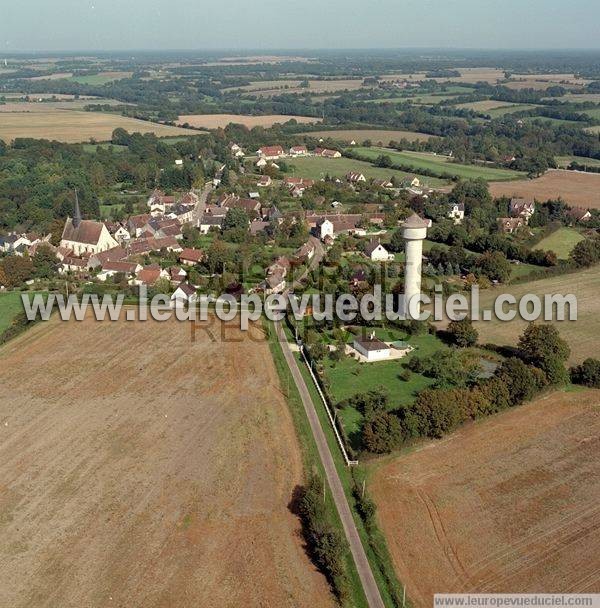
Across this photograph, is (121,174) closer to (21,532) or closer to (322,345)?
(322,345)

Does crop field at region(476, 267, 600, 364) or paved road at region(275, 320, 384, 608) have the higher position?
paved road at region(275, 320, 384, 608)

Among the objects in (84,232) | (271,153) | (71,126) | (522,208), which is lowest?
(522,208)

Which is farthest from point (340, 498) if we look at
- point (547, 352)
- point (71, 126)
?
point (71, 126)

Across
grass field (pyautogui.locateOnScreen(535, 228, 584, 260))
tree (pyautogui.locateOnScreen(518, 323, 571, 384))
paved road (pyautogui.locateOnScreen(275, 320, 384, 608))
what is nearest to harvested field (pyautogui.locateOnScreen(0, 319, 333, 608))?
paved road (pyautogui.locateOnScreen(275, 320, 384, 608))

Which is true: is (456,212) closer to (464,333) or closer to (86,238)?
(464,333)

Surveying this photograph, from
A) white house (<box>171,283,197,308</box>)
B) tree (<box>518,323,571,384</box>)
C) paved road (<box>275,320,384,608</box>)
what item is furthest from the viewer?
white house (<box>171,283,197,308</box>)

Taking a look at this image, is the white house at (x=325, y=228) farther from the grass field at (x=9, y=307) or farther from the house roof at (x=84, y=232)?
the grass field at (x=9, y=307)

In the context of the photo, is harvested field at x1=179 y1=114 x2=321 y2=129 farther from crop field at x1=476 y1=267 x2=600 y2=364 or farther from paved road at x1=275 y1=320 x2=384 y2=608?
paved road at x1=275 y1=320 x2=384 y2=608
